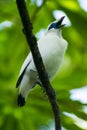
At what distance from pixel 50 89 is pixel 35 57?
25 cm

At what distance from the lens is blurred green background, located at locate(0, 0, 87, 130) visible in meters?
2.52

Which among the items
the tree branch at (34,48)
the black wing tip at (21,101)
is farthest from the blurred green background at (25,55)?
the tree branch at (34,48)

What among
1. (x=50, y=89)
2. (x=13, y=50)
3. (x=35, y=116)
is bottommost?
(x=50, y=89)

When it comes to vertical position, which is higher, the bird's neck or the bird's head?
Answer: the bird's head

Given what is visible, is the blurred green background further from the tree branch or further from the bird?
the tree branch

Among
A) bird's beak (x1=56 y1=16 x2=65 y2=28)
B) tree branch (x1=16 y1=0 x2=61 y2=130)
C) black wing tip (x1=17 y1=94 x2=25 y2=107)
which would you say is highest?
bird's beak (x1=56 y1=16 x2=65 y2=28)

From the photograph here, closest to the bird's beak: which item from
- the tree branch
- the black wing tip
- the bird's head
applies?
the bird's head

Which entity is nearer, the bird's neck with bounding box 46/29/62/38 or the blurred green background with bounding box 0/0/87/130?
the blurred green background with bounding box 0/0/87/130

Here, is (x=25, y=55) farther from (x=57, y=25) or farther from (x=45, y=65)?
(x=57, y=25)

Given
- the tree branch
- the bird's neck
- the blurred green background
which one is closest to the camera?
the tree branch

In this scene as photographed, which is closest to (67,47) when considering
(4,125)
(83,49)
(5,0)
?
(83,49)

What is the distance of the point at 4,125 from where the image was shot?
2.47 meters

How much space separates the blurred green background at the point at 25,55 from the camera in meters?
2.52

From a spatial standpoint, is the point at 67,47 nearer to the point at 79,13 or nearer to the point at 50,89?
the point at 79,13
